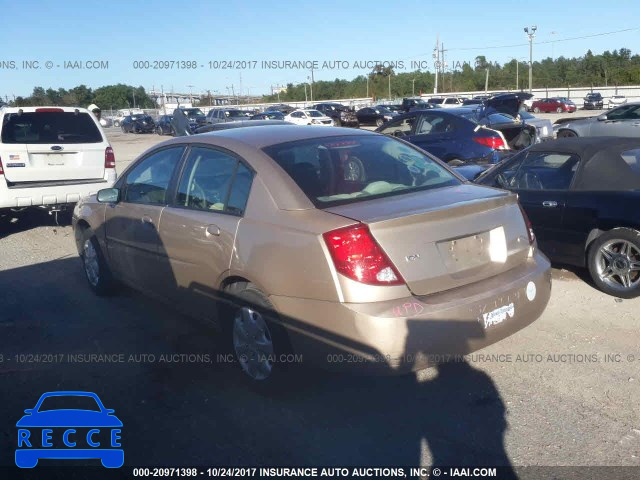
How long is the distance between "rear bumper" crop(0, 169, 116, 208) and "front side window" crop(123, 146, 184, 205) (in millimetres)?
3791

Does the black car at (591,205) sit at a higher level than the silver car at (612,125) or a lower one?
lower

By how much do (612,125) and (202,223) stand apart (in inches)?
564

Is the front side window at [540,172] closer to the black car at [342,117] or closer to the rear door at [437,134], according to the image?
the rear door at [437,134]

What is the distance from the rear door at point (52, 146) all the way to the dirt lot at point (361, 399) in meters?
3.66

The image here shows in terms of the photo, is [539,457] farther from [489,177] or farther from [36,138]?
[36,138]

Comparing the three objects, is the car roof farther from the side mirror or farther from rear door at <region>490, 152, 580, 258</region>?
rear door at <region>490, 152, 580, 258</region>

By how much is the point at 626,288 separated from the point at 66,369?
4.65m

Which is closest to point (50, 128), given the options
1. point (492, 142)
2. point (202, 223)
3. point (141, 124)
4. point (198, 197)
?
point (198, 197)

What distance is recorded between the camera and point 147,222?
4.83 meters

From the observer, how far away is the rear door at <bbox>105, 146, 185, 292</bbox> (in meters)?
4.78

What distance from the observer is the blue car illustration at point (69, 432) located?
11.3ft

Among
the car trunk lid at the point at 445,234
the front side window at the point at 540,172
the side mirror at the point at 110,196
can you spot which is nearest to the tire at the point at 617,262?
the front side window at the point at 540,172

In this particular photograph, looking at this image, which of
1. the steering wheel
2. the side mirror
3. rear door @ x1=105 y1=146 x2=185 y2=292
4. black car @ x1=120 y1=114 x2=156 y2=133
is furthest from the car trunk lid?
black car @ x1=120 y1=114 x2=156 y2=133

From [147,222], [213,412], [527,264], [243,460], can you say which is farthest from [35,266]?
[527,264]
